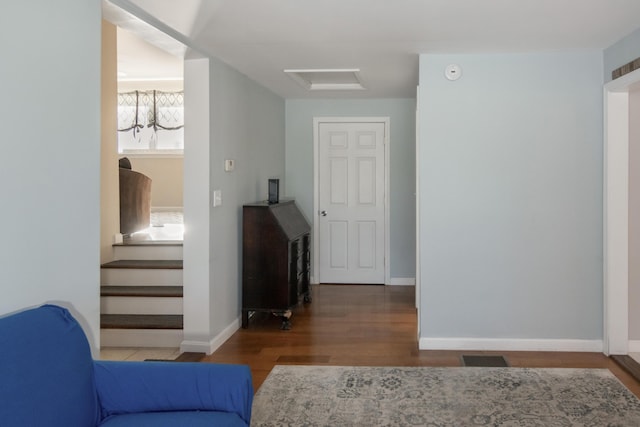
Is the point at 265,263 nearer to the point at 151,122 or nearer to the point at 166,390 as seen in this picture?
the point at 166,390

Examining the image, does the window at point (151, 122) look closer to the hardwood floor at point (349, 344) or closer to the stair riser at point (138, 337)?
the hardwood floor at point (349, 344)

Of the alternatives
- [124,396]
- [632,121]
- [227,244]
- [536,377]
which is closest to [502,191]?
[632,121]

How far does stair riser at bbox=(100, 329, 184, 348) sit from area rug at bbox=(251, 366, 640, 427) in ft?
3.29

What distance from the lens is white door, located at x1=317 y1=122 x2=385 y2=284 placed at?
24.0 feet

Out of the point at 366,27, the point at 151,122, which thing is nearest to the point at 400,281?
the point at 366,27

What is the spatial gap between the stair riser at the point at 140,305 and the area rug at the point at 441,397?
4.06ft

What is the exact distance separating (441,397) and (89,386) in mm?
2177

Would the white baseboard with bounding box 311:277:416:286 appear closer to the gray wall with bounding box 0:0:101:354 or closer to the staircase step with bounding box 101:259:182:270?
the staircase step with bounding box 101:259:182:270

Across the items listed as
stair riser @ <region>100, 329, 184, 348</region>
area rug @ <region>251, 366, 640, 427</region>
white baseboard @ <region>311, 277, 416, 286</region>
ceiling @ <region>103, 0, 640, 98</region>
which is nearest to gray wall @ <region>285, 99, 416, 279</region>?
white baseboard @ <region>311, 277, 416, 286</region>

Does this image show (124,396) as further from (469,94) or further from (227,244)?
(469,94)

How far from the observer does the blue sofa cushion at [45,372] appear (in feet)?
5.72

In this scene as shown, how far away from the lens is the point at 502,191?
4.47 metres

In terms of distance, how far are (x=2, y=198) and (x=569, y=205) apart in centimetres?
388

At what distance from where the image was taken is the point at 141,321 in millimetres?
4586
